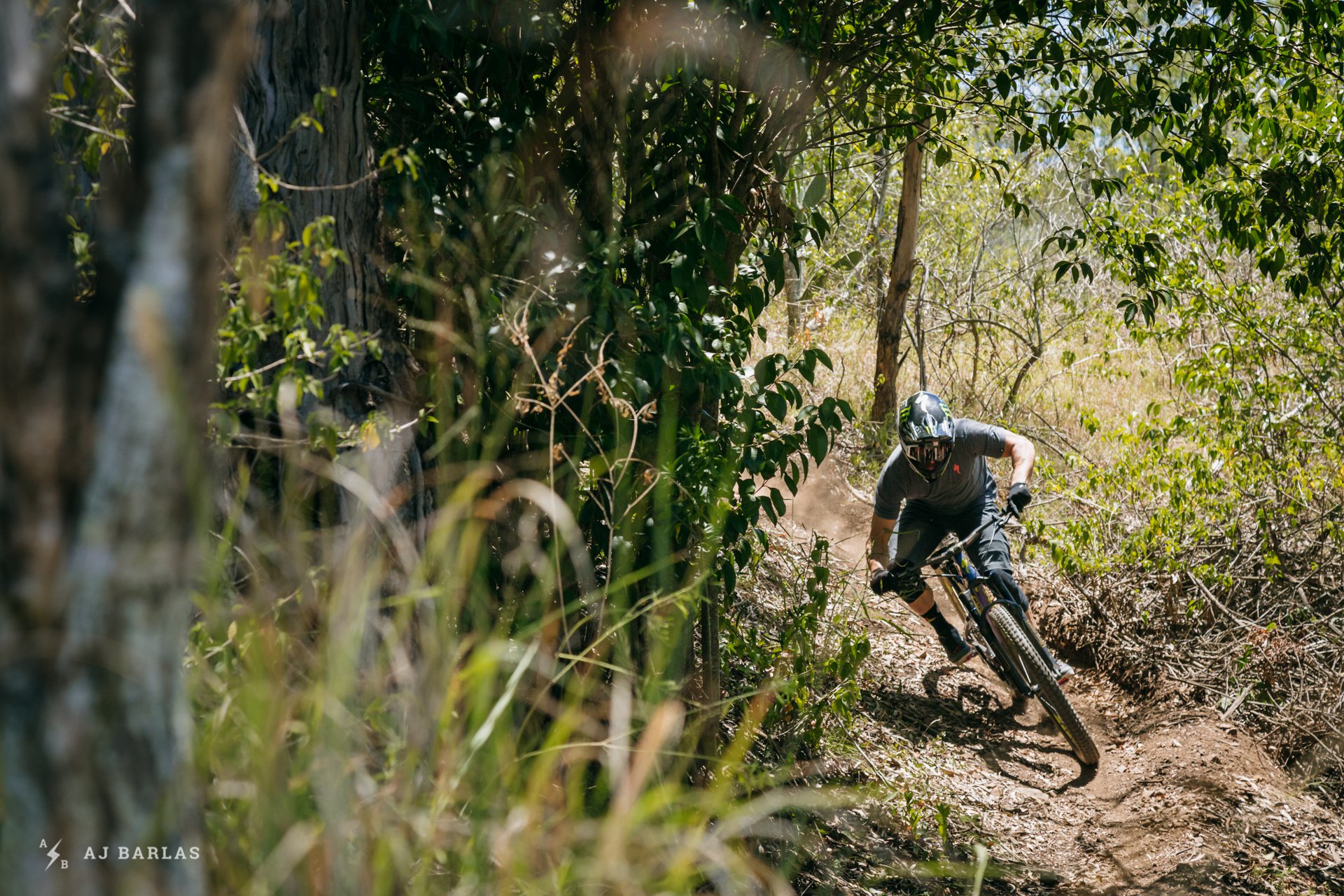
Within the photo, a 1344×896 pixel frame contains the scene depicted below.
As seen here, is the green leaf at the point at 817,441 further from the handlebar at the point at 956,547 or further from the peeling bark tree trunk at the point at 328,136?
the handlebar at the point at 956,547

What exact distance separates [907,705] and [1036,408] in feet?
20.7

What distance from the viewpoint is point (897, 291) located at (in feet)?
33.2

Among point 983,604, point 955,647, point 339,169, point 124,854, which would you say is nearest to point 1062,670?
point 983,604

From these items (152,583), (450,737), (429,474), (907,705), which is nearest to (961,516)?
(907,705)

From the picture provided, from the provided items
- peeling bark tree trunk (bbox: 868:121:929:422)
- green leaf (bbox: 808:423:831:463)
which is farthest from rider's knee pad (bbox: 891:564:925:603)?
peeling bark tree trunk (bbox: 868:121:929:422)

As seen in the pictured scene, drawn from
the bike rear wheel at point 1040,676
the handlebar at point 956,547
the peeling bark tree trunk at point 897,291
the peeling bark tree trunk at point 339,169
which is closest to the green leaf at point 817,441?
the peeling bark tree trunk at point 339,169

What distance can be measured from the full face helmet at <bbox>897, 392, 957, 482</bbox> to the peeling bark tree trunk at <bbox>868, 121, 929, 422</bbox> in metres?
4.46

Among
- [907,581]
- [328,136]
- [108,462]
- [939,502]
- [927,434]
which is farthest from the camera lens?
[939,502]

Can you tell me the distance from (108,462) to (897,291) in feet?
31.3

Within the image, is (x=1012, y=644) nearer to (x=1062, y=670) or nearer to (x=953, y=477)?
(x=1062, y=670)

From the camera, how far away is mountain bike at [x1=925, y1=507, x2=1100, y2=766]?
5.38 metres

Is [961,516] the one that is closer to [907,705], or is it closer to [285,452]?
[907,705]

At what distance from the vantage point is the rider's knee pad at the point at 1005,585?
5684 mm

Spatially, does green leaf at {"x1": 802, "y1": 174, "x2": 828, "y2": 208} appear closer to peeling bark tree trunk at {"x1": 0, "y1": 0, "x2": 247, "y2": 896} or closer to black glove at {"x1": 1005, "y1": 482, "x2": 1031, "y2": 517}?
black glove at {"x1": 1005, "y1": 482, "x2": 1031, "y2": 517}
